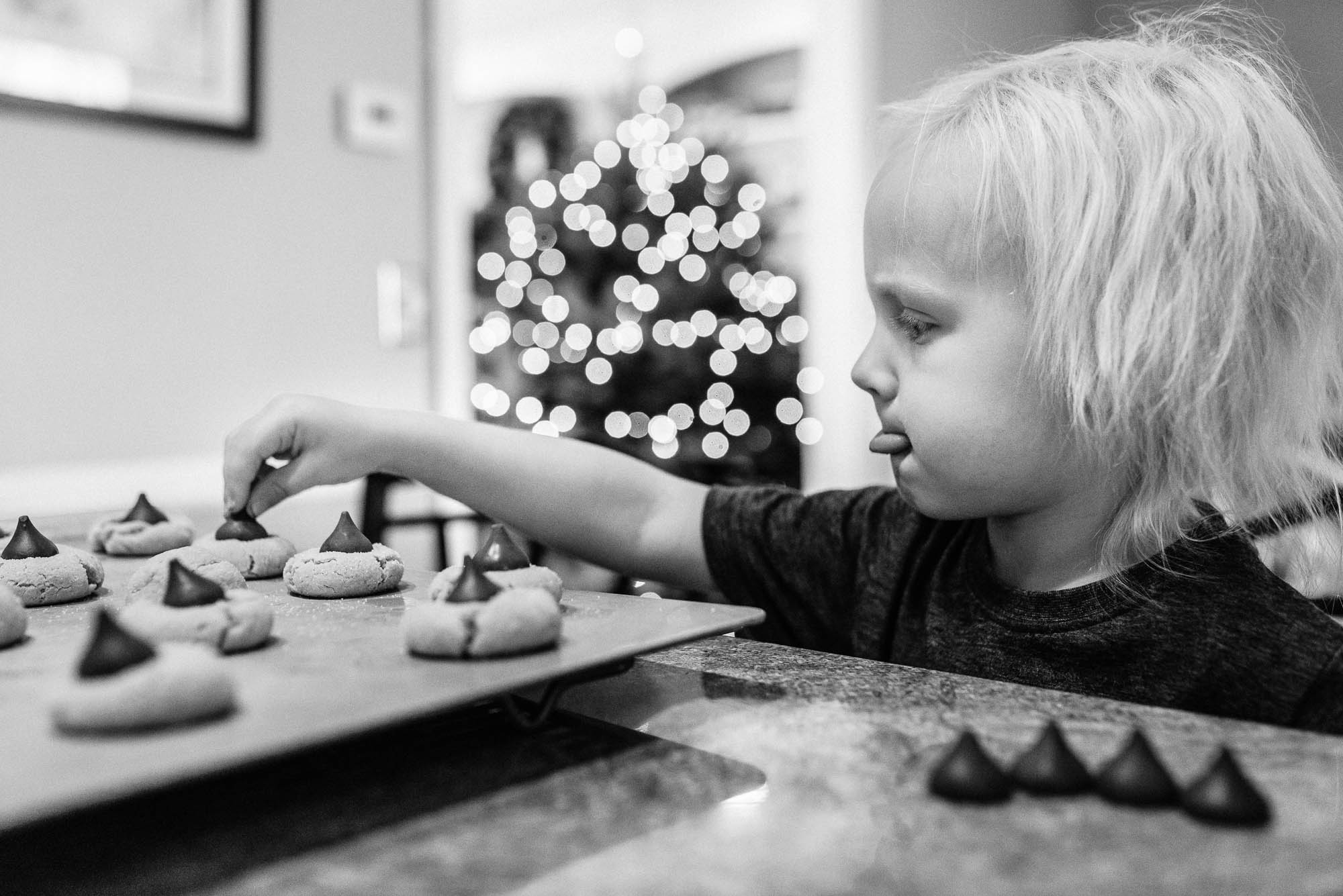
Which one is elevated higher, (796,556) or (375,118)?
(375,118)

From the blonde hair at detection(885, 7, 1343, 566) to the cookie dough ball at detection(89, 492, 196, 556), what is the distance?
30.9 inches

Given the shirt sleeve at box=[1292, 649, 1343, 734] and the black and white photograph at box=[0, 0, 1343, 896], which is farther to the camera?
the shirt sleeve at box=[1292, 649, 1343, 734]

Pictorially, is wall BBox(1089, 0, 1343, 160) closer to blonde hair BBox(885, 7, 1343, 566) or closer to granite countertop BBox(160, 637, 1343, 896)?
blonde hair BBox(885, 7, 1343, 566)

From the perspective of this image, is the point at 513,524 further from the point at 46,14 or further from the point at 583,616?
the point at 46,14

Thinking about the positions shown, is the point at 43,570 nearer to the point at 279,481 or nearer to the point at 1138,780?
the point at 279,481

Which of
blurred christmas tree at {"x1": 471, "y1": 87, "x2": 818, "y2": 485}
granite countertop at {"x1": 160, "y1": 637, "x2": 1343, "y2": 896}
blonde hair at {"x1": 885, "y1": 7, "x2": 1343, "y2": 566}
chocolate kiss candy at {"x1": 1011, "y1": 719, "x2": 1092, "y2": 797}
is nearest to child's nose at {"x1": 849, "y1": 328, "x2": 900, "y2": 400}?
blonde hair at {"x1": 885, "y1": 7, "x2": 1343, "y2": 566}

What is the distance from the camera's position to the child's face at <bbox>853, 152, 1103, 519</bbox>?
80 cm

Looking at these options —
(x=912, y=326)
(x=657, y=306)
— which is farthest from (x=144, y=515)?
(x=657, y=306)

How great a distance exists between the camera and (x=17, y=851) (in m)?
0.47

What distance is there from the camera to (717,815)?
0.44 m

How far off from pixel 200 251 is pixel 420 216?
1.78 ft

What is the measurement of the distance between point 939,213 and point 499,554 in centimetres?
42

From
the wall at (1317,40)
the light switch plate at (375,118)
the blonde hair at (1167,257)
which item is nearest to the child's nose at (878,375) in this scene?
the blonde hair at (1167,257)

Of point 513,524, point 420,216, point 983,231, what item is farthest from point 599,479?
point 420,216
